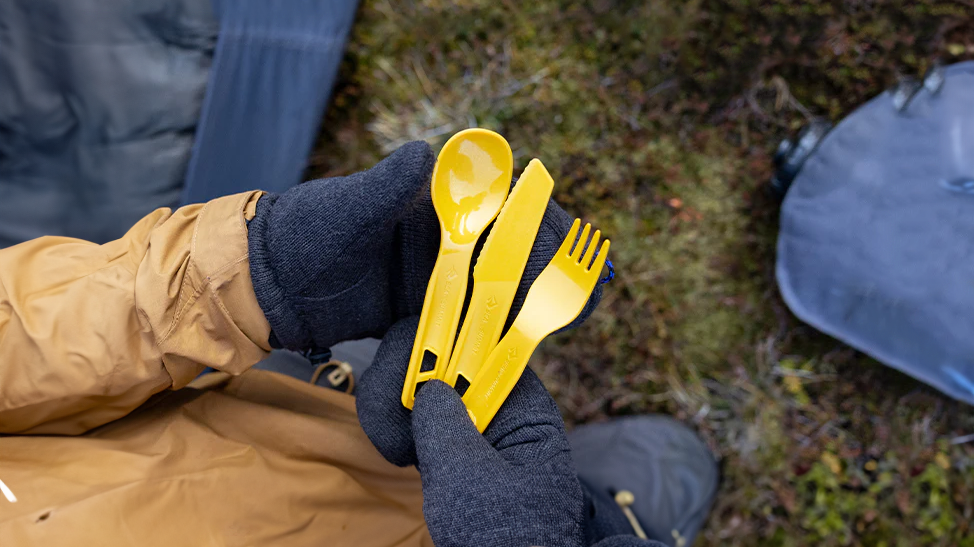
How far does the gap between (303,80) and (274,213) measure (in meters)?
0.81

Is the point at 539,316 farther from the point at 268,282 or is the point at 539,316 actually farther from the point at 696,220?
the point at 696,220

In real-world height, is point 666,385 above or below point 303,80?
below

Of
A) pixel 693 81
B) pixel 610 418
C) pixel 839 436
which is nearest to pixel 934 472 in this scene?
pixel 839 436

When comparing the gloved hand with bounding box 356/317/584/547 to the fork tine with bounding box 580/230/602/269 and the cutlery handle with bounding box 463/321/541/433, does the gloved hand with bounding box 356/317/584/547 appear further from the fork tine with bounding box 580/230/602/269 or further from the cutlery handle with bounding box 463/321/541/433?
the fork tine with bounding box 580/230/602/269

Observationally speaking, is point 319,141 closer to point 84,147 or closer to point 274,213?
point 84,147

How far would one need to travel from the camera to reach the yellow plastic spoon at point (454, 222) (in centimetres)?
110

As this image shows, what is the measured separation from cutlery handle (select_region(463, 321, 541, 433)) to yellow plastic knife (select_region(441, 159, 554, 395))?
0.03 meters

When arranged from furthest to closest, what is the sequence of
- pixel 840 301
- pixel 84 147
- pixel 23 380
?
pixel 840 301 → pixel 84 147 → pixel 23 380

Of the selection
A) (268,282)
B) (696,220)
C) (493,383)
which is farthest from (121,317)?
(696,220)

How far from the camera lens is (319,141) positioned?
76.0 inches

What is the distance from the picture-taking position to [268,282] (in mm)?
988

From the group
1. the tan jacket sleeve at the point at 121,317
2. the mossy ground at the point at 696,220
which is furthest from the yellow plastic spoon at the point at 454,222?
the mossy ground at the point at 696,220

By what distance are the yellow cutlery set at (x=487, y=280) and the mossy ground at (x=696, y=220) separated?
0.74 m

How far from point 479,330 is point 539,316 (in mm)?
119
